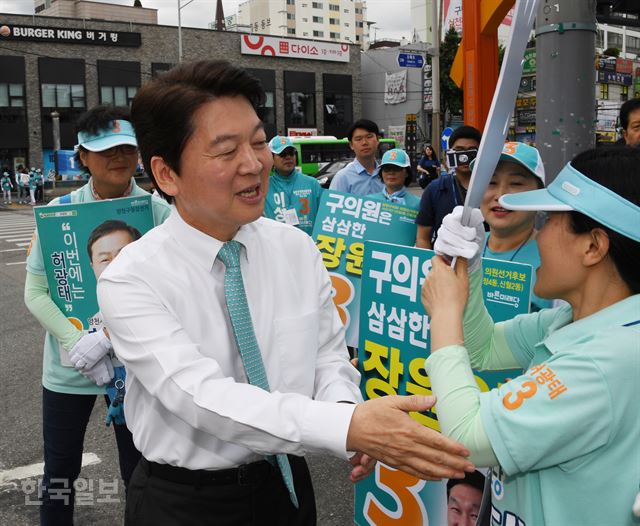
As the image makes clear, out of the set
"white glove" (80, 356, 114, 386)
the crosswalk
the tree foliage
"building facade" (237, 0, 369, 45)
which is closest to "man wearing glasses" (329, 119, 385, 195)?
"white glove" (80, 356, 114, 386)

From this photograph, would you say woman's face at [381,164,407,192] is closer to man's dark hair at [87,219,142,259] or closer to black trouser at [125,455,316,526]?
man's dark hair at [87,219,142,259]

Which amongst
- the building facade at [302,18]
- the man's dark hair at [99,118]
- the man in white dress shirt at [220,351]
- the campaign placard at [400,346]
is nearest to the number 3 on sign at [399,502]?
the campaign placard at [400,346]

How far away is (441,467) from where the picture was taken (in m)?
1.35

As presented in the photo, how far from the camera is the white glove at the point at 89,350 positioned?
2461 mm

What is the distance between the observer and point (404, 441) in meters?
1.34

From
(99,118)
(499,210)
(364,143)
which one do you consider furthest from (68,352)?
(364,143)

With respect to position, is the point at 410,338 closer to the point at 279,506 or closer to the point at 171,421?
the point at 279,506

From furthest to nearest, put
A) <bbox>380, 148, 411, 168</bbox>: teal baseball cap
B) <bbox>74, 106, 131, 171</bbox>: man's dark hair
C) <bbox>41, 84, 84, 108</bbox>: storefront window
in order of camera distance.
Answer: <bbox>41, 84, 84, 108</bbox>: storefront window → <bbox>380, 148, 411, 168</bbox>: teal baseball cap → <bbox>74, 106, 131, 171</bbox>: man's dark hair

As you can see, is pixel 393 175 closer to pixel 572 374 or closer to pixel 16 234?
pixel 572 374

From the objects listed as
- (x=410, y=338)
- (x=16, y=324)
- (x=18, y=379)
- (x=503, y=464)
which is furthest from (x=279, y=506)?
(x=16, y=324)

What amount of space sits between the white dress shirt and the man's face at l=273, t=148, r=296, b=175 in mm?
4163

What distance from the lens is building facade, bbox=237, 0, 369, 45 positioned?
3637 inches

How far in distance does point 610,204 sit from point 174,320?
0.97 metres

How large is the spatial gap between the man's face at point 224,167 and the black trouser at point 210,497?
0.62 meters
